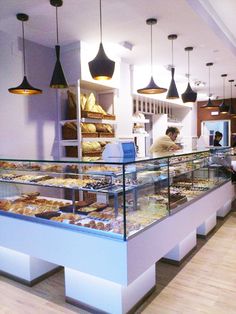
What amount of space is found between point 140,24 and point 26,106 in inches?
84.6

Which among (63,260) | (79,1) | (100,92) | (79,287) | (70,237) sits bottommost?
(79,287)

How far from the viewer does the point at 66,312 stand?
7.64 feet

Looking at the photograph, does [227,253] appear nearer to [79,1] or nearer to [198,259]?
[198,259]

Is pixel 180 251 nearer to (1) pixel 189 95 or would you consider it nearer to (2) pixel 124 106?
(1) pixel 189 95

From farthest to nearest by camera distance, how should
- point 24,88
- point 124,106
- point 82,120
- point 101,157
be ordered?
point 124,106
point 82,120
point 24,88
point 101,157

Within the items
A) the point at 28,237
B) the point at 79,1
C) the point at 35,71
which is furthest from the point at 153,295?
the point at 35,71

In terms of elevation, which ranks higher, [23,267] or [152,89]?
[152,89]

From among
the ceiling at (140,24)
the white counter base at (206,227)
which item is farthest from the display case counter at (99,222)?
the ceiling at (140,24)

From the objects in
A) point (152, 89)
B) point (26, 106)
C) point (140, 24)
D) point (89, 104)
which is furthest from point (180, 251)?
point (26, 106)

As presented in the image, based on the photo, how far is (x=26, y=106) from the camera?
4535 mm

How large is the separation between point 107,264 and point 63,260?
0.45m

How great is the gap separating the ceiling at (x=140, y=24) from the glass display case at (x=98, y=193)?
184 cm

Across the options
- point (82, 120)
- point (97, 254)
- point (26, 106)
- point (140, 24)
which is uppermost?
point (140, 24)

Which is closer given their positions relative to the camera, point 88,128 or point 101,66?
point 101,66
